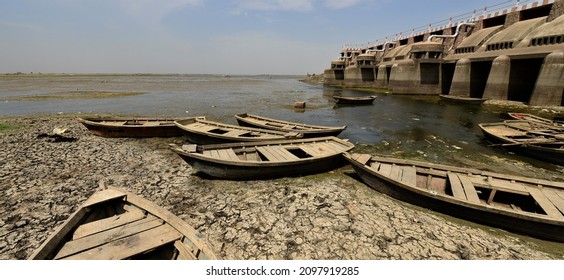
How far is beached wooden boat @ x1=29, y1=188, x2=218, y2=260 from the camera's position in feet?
15.2

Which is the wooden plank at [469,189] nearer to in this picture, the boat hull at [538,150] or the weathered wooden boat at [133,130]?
the boat hull at [538,150]

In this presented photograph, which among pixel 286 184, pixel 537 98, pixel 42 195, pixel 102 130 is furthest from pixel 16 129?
pixel 537 98

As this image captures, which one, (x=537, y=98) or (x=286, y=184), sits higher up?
(x=537, y=98)

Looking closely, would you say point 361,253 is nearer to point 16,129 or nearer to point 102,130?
point 102,130

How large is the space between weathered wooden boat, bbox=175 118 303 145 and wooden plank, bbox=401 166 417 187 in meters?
6.09

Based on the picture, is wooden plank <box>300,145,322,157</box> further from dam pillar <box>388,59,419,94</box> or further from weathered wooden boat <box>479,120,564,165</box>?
dam pillar <box>388,59,419,94</box>

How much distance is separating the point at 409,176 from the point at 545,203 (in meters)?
3.60

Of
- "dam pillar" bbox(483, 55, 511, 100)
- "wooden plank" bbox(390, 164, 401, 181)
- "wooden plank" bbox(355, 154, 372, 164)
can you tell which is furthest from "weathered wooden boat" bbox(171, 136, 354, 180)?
"dam pillar" bbox(483, 55, 511, 100)

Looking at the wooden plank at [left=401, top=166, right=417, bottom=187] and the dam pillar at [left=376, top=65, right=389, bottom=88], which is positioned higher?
the dam pillar at [left=376, top=65, right=389, bottom=88]

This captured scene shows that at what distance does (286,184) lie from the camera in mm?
10344

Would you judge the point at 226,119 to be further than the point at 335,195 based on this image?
Yes

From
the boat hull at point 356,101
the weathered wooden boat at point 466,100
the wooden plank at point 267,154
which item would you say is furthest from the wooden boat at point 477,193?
the weathered wooden boat at point 466,100

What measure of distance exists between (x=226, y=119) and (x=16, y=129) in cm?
1590

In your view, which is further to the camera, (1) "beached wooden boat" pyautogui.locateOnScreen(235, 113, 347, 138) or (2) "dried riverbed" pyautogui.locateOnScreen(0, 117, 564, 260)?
(1) "beached wooden boat" pyautogui.locateOnScreen(235, 113, 347, 138)
